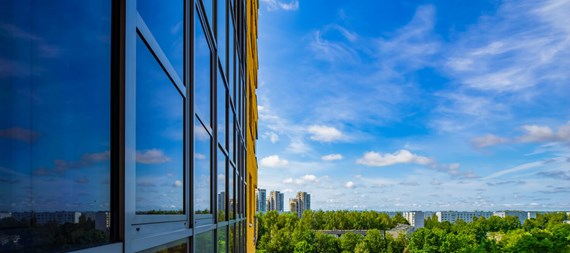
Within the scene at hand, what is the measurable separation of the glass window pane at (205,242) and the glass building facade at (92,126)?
0.67 meters

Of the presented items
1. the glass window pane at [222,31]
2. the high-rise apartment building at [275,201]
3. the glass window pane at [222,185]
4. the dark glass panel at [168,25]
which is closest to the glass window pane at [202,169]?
the dark glass panel at [168,25]

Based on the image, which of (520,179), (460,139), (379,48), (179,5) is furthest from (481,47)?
(179,5)

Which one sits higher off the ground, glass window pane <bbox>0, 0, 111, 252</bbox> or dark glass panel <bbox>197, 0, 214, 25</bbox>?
dark glass panel <bbox>197, 0, 214, 25</bbox>

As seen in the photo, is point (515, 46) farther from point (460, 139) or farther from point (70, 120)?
point (70, 120)

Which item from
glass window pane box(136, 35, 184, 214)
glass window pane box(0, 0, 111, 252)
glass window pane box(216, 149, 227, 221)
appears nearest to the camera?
glass window pane box(0, 0, 111, 252)

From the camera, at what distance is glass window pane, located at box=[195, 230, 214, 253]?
3.53 m

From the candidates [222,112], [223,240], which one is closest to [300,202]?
[223,240]

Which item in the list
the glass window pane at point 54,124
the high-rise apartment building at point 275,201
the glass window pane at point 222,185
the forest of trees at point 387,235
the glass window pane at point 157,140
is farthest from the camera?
the high-rise apartment building at point 275,201

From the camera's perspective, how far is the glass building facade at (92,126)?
3.47ft

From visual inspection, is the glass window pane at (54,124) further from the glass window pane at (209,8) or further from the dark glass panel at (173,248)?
the glass window pane at (209,8)

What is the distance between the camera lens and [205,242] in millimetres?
3973

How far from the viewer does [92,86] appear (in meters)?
1.42

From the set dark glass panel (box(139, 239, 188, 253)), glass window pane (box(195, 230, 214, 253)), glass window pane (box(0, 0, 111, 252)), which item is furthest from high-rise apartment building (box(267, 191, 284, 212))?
glass window pane (box(0, 0, 111, 252))

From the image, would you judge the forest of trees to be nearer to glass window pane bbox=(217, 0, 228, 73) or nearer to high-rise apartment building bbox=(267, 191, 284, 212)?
high-rise apartment building bbox=(267, 191, 284, 212)
